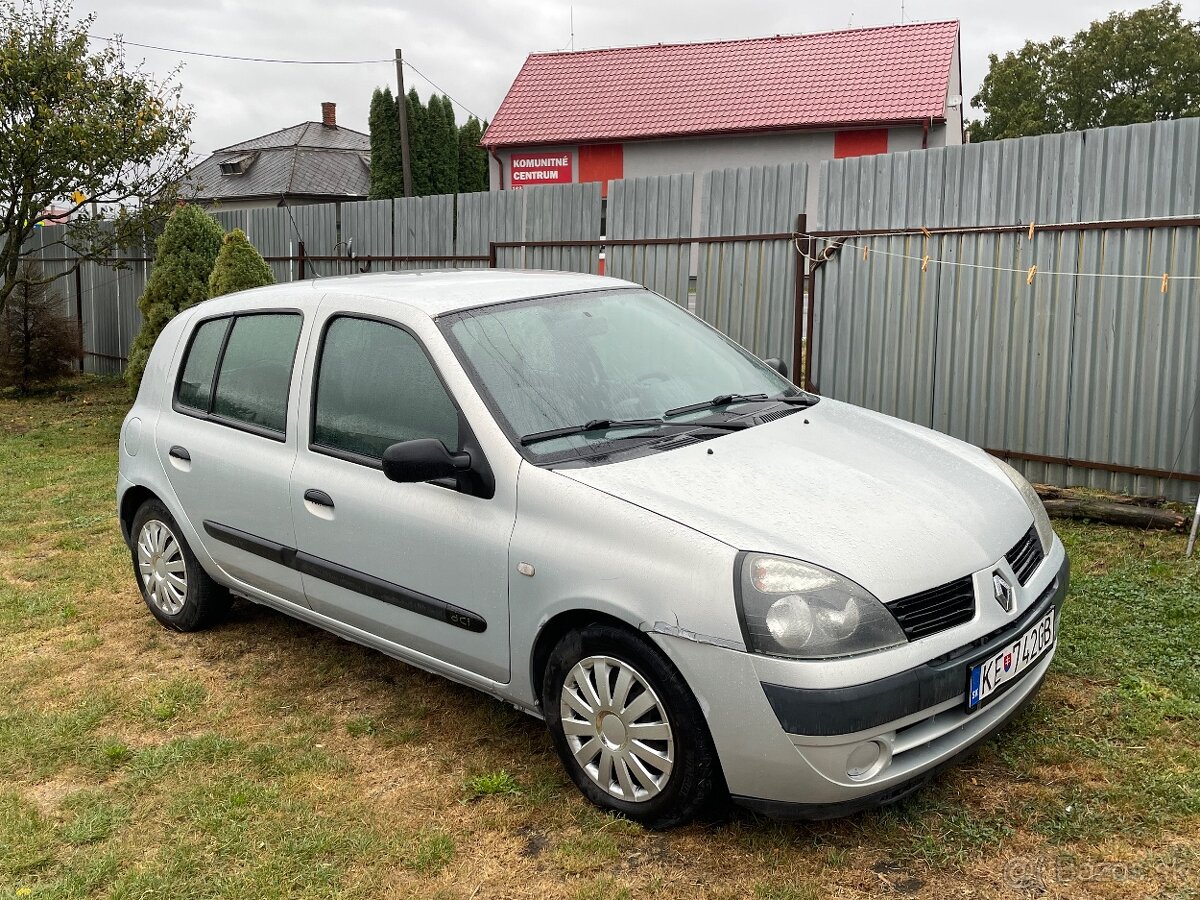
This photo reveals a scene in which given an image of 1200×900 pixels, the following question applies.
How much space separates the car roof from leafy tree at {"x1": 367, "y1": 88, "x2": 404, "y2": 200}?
3204 cm

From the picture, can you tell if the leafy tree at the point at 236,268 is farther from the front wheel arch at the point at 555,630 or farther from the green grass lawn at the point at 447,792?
the front wheel arch at the point at 555,630

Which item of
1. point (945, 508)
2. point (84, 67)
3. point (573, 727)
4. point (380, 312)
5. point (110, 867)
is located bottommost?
point (110, 867)

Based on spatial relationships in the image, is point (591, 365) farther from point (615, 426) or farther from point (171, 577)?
point (171, 577)

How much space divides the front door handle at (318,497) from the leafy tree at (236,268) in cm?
761

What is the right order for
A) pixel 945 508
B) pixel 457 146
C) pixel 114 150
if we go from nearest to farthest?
pixel 945 508 < pixel 114 150 < pixel 457 146

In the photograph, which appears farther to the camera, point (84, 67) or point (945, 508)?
point (84, 67)

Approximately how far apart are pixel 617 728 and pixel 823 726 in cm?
70

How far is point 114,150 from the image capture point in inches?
526

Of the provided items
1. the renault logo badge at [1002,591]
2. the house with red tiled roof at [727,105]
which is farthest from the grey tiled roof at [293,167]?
the renault logo badge at [1002,591]

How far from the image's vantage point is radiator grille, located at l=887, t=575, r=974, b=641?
3.01m

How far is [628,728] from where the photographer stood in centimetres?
328

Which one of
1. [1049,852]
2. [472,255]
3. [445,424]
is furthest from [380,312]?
[472,255]

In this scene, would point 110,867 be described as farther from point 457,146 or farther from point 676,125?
point 457,146

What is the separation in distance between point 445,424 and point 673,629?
1214mm
